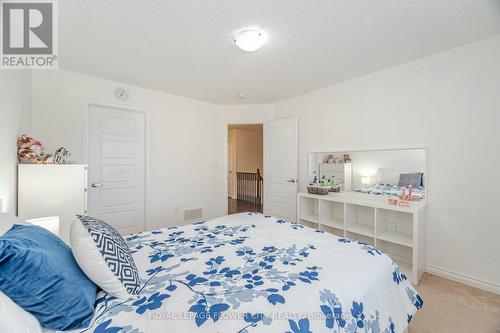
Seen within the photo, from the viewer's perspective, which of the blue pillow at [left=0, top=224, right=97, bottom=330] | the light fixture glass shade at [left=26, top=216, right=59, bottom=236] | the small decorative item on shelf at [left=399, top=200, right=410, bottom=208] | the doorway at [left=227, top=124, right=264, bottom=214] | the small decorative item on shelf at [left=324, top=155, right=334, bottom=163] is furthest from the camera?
the doorway at [left=227, top=124, right=264, bottom=214]

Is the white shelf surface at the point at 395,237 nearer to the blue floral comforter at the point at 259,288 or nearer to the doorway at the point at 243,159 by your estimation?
the blue floral comforter at the point at 259,288

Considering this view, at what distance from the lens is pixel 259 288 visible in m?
1.12

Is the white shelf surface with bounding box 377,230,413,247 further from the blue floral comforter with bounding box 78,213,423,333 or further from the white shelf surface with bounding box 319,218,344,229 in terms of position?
the blue floral comforter with bounding box 78,213,423,333

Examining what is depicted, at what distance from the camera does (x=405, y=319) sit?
1373mm

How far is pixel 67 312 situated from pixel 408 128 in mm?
3400

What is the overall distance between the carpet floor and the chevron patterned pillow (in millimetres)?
2004

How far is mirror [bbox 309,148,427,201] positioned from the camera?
2768 mm

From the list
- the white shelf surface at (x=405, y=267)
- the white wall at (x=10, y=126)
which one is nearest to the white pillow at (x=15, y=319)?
the white wall at (x=10, y=126)

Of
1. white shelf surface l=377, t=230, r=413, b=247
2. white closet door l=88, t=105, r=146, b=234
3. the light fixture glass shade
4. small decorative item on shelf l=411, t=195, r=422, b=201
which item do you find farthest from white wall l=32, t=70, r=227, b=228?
small decorative item on shelf l=411, t=195, r=422, b=201

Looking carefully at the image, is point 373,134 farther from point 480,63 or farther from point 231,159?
point 231,159

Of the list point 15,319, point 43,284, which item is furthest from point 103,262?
point 15,319

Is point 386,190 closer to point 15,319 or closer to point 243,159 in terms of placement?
point 15,319

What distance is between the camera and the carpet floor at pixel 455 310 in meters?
1.76

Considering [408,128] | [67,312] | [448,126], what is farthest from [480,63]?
[67,312]
